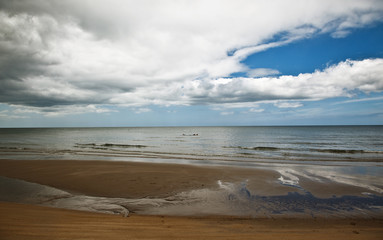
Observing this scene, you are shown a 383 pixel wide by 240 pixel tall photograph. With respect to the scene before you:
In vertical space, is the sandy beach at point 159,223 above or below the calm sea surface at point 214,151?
above

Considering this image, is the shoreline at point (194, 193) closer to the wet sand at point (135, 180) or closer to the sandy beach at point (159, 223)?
the wet sand at point (135, 180)

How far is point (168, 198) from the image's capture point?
956 cm

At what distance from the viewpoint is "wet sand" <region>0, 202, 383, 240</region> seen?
4773 millimetres

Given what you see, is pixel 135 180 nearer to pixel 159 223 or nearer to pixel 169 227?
pixel 159 223

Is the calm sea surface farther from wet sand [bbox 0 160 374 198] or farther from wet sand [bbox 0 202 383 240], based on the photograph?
wet sand [bbox 0 202 383 240]

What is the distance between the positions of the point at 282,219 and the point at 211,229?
3010mm

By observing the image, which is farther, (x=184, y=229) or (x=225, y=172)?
(x=225, y=172)

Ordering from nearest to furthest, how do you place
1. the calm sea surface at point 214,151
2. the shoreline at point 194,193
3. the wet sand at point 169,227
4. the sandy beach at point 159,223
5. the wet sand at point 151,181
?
the wet sand at point 169,227 → the sandy beach at point 159,223 → the shoreline at point 194,193 → the wet sand at point 151,181 → the calm sea surface at point 214,151

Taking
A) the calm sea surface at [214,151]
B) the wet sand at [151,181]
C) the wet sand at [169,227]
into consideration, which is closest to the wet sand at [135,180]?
the wet sand at [151,181]

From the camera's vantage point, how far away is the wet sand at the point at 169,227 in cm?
477

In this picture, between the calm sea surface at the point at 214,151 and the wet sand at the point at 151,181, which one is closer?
the wet sand at the point at 151,181

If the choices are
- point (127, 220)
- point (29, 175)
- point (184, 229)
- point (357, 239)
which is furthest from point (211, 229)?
point (29, 175)

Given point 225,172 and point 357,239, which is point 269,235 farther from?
point 225,172

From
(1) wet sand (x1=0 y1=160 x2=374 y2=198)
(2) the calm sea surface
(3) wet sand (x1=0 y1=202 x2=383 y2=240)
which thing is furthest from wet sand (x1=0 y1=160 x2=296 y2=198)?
(2) the calm sea surface
